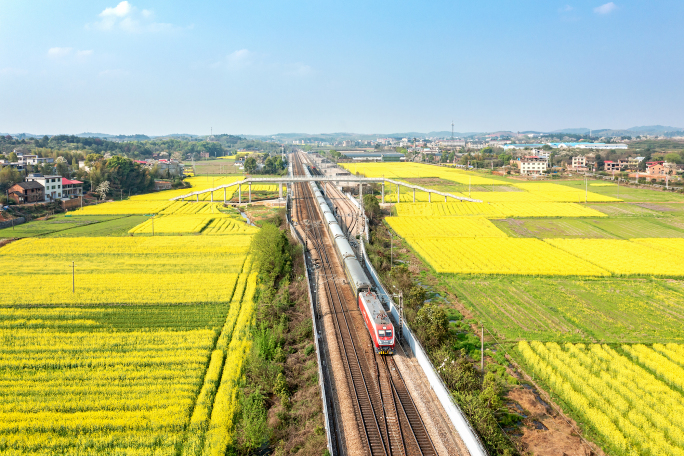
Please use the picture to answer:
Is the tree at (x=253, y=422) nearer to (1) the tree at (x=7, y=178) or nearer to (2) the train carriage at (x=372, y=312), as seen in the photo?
(2) the train carriage at (x=372, y=312)

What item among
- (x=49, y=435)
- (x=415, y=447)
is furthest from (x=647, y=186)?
(x=49, y=435)

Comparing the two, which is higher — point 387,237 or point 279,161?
point 279,161

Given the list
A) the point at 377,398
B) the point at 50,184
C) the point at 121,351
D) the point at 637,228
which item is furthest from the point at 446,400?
the point at 50,184

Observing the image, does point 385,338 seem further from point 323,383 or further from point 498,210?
point 498,210

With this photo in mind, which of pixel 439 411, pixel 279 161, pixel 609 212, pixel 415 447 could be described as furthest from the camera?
pixel 279 161

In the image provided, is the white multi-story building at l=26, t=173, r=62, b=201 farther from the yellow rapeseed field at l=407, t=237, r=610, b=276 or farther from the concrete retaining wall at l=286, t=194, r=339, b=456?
the concrete retaining wall at l=286, t=194, r=339, b=456

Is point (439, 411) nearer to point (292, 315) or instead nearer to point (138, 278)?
point (292, 315)
